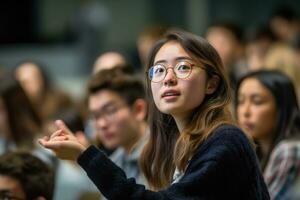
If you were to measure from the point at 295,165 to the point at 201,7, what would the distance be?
Answer: 9.31 m

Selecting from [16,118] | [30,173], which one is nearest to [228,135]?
[30,173]

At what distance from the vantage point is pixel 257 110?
4430 millimetres

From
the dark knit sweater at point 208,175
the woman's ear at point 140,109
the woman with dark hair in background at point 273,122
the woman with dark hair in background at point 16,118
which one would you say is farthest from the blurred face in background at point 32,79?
the dark knit sweater at point 208,175

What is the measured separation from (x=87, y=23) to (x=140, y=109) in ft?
29.1

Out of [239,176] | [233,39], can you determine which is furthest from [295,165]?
[233,39]

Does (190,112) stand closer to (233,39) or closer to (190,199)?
(190,199)

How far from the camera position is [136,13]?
54.6 ft

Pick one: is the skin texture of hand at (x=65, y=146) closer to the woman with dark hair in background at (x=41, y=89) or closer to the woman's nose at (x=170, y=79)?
the woman's nose at (x=170, y=79)

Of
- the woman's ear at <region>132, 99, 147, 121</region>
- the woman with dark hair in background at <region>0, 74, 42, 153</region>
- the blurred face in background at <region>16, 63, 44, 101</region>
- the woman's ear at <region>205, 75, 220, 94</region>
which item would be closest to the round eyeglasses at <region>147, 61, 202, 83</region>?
the woman's ear at <region>205, 75, 220, 94</region>

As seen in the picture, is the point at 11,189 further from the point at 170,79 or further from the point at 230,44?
the point at 230,44

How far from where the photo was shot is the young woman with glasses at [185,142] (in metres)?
2.97

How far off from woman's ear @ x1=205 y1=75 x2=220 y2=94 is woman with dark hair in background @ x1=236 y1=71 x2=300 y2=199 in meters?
1.04

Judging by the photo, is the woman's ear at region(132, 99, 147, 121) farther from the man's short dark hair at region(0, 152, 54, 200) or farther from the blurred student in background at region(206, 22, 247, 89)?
the blurred student in background at region(206, 22, 247, 89)

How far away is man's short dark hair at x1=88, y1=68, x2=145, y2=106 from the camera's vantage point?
Answer: 495 cm
